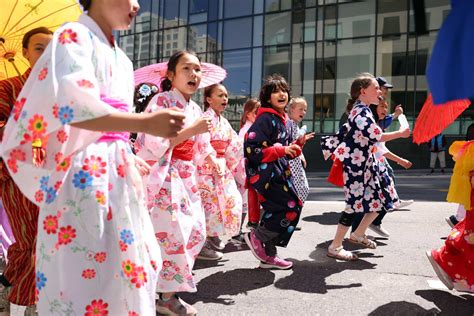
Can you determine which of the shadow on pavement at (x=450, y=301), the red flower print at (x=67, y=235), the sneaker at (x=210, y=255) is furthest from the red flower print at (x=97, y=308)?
the sneaker at (x=210, y=255)

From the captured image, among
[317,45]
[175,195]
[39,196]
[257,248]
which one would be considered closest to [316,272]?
[257,248]

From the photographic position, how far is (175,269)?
2980 millimetres

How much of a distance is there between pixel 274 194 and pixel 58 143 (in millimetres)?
2424

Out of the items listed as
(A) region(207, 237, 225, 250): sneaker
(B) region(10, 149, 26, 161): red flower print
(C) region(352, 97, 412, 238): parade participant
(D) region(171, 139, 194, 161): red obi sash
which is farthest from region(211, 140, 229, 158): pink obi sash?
(B) region(10, 149, 26, 161): red flower print

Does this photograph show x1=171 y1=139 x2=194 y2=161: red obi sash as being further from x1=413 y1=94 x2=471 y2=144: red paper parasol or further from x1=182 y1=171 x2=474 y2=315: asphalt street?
x1=413 y1=94 x2=471 y2=144: red paper parasol

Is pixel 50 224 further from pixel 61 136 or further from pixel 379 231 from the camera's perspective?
pixel 379 231

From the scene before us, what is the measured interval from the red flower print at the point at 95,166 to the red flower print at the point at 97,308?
46cm

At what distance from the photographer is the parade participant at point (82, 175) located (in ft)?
5.54

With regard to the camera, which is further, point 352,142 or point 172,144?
point 352,142

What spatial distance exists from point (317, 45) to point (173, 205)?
1987cm

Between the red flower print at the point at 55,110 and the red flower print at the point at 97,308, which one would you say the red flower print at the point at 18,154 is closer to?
the red flower print at the point at 55,110

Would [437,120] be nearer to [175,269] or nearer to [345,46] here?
[175,269]

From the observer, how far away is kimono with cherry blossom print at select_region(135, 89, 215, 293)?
2891 mm

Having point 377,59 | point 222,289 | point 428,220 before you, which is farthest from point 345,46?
point 222,289
